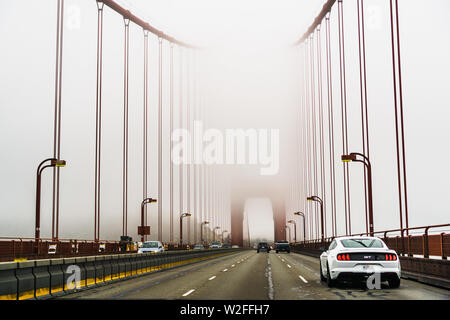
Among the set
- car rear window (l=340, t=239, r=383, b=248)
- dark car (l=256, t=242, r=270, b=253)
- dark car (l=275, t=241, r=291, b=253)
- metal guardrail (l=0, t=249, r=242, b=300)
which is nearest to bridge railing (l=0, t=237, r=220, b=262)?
metal guardrail (l=0, t=249, r=242, b=300)

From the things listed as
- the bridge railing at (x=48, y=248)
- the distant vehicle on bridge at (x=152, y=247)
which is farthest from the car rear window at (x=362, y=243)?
the distant vehicle on bridge at (x=152, y=247)

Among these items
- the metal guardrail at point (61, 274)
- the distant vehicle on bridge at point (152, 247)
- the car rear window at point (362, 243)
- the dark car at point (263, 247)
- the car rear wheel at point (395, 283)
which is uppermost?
the car rear window at point (362, 243)

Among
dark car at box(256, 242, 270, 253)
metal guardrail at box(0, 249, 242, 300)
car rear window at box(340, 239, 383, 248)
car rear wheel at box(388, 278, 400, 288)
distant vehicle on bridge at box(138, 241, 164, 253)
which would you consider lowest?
dark car at box(256, 242, 270, 253)

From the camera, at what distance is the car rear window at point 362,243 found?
14790 millimetres

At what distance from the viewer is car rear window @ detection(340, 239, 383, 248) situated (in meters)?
14.8

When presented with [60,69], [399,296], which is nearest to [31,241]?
[60,69]

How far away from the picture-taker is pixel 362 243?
15062 millimetres

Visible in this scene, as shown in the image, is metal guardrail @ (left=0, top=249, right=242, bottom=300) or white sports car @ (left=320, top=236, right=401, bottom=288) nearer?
metal guardrail @ (left=0, top=249, right=242, bottom=300)

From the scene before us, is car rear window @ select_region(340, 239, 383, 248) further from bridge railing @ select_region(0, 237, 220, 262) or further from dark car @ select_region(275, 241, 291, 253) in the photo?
dark car @ select_region(275, 241, 291, 253)

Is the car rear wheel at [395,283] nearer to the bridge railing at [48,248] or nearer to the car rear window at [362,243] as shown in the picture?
the car rear window at [362,243]

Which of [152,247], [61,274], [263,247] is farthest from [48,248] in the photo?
[263,247]

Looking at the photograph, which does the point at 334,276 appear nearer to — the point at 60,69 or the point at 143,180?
the point at 60,69

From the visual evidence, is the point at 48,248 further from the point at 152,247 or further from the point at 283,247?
the point at 283,247

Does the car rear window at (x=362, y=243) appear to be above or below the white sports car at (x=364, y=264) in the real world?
above
